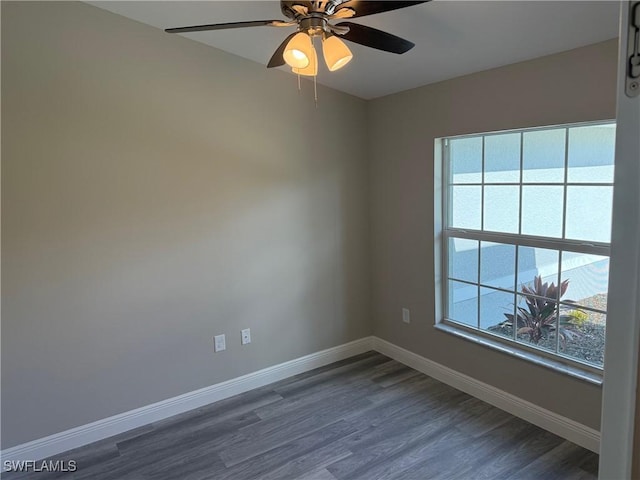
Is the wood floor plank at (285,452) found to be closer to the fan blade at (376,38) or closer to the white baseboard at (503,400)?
the white baseboard at (503,400)

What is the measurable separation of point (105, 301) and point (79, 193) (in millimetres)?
667

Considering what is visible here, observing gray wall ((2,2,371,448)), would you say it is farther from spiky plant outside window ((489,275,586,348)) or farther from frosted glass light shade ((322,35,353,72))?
spiky plant outside window ((489,275,586,348))

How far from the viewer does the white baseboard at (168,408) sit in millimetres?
2387

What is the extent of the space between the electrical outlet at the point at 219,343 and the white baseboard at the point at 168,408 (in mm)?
264

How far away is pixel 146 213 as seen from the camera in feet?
8.64

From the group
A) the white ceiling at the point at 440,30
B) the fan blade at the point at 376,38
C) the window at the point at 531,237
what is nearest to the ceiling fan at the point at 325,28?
the fan blade at the point at 376,38

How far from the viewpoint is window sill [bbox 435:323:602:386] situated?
232 centimetres

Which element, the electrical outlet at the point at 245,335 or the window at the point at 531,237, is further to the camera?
the electrical outlet at the point at 245,335

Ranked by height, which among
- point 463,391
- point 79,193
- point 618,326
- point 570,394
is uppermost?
point 79,193

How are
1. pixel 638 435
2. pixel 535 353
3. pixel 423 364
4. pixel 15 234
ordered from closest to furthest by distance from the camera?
pixel 638 435 < pixel 15 234 < pixel 535 353 < pixel 423 364

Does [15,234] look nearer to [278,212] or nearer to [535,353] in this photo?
[278,212]

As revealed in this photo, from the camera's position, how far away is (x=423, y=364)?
3.32 metres

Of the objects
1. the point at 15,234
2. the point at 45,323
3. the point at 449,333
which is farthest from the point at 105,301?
the point at 449,333
